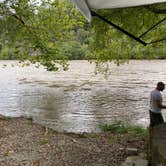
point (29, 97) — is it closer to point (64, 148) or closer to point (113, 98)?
point (113, 98)

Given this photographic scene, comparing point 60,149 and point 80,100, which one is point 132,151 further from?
point 80,100

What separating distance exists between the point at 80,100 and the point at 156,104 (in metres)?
15.3

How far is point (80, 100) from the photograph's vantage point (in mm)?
25203

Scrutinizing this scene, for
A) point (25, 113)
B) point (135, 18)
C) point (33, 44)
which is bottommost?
point (25, 113)

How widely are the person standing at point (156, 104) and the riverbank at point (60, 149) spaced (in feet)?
2.33

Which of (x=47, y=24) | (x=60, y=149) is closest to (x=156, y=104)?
(x=60, y=149)

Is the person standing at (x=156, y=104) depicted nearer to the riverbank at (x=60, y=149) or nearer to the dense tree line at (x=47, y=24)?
the riverbank at (x=60, y=149)

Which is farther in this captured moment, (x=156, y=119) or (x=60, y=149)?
(x=156, y=119)

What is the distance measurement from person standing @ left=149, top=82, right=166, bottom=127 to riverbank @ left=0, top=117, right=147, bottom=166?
2.33 ft

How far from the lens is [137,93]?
27422mm

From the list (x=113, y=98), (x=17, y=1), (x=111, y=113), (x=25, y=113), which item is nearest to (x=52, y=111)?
(x=25, y=113)

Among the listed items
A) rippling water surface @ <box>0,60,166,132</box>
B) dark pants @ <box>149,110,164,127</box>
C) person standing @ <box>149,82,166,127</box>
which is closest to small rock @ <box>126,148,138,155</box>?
person standing @ <box>149,82,166,127</box>

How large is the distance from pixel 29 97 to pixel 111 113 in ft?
29.4

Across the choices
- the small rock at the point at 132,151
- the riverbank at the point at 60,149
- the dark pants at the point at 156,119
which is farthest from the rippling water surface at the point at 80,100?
the small rock at the point at 132,151
